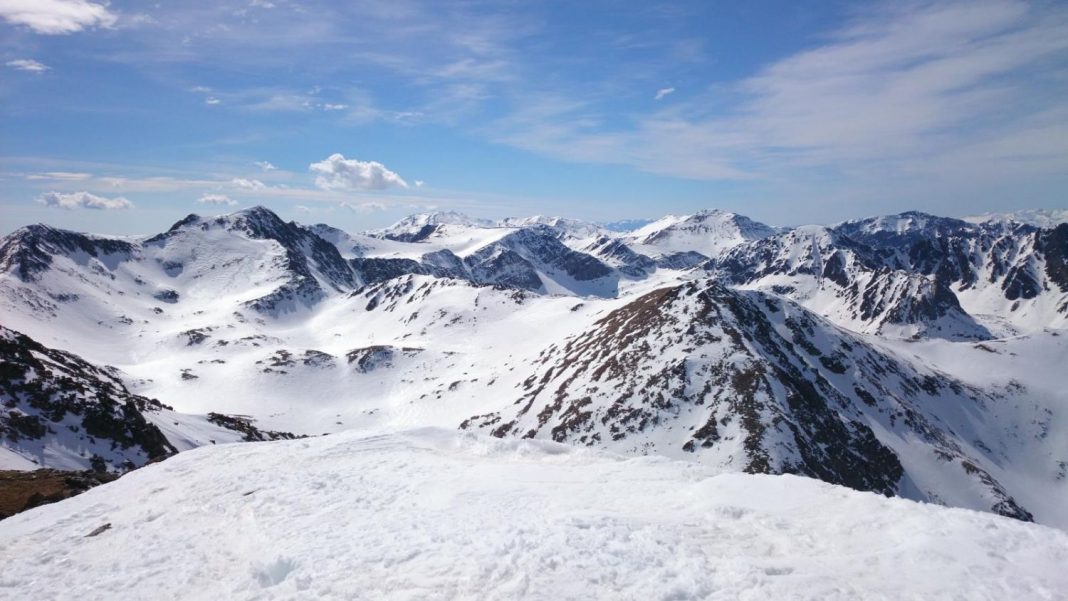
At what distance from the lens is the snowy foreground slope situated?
43.7 ft

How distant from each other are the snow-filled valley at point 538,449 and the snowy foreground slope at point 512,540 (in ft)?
0.34

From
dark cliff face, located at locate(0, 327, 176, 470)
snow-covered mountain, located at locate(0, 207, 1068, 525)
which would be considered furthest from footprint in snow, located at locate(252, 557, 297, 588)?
dark cliff face, located at locate(0, 327, 176, 470)

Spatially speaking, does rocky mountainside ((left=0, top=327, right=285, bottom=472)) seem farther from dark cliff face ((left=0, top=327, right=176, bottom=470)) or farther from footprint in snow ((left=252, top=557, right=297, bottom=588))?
footprint in snow ((left=252, top=557, right=297, bottom=588))

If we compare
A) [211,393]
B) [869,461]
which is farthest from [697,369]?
[211,393]

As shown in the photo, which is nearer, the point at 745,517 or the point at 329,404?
the point at 745,517

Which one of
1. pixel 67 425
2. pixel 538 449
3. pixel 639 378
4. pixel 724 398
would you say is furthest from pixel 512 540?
pixel 639 378

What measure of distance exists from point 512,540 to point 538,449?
43.7ft

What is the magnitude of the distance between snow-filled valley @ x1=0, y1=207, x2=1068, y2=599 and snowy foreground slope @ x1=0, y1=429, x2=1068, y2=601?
0.10 metres

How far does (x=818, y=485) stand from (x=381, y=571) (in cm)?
1567

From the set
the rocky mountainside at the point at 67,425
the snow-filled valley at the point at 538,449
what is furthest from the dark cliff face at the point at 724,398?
the rocky mountainside at the point at 67,425

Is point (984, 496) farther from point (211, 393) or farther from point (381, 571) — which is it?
point (211, 393)

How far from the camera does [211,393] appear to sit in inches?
4781

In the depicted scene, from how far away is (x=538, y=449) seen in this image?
29078 mm

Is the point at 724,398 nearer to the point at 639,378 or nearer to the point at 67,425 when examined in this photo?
the point at 639,378
